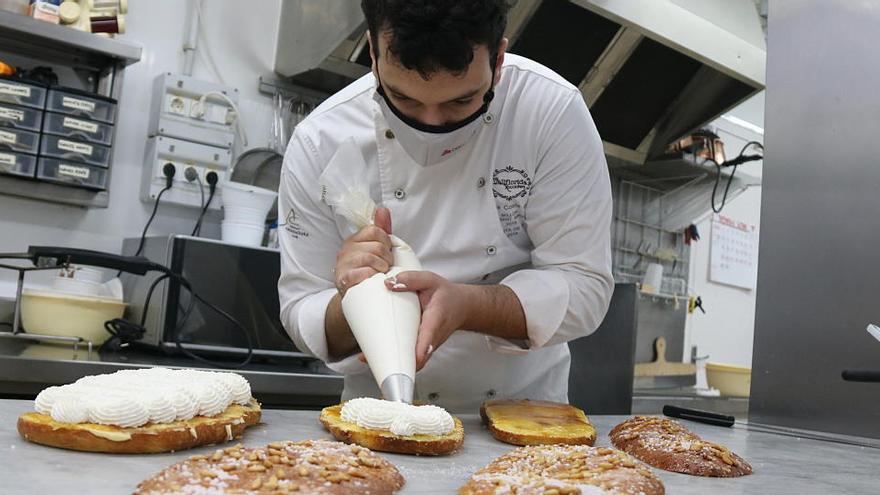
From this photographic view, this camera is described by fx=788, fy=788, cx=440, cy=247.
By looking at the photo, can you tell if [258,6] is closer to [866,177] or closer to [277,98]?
[277,98]

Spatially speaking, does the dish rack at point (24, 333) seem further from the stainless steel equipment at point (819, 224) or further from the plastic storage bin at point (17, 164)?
the stainless steel equipment at point (819, 224)

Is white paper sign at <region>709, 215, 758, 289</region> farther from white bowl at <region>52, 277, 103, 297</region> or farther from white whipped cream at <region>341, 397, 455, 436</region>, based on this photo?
white whipped cream at <region>341, 397, 455, 436</region>

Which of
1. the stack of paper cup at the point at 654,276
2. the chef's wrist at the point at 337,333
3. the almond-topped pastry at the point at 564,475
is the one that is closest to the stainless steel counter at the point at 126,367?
the chef's wrist at the point at 337,333

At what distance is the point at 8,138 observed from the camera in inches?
106

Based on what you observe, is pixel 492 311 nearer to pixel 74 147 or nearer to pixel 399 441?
pixel 399 441

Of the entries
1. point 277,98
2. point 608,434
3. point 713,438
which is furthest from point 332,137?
point 277,98

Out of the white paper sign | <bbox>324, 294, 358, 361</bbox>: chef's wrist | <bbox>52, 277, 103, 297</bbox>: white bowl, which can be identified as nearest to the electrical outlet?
<bbox>52, 277, 103, 297</bbox>: white bowl

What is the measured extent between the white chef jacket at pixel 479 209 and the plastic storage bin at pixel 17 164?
4.87 ft

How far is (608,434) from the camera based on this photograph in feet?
5.03

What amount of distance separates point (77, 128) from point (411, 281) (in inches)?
77.2

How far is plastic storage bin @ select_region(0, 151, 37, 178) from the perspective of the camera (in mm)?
2689

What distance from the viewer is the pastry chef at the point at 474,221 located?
1.52 meters

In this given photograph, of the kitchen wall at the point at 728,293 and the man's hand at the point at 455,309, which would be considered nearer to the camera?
the man's hand at the point at 455,309

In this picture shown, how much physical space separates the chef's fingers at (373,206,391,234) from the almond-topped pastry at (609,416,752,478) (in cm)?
57
